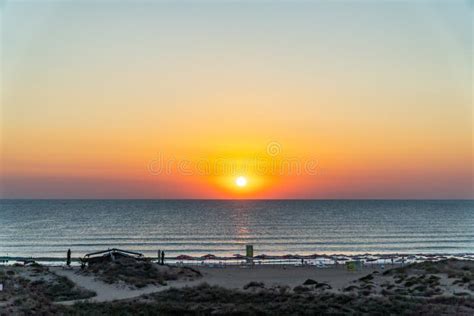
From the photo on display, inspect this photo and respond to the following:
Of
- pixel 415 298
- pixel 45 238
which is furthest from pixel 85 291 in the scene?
pixel 45 238

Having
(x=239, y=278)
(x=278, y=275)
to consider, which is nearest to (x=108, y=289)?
(x=239, y=278)

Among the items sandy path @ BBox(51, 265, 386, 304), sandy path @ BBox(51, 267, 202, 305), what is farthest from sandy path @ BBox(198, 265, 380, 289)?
sandy path @ BBox(51, 267, 202, 305)

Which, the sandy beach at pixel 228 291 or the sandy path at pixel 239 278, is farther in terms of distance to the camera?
the sandy path at pixel 239 278

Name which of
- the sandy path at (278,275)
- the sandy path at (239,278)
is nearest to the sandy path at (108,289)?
the sandy path at (239,278)

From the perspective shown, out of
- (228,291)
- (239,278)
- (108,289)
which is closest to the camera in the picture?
(228,291)

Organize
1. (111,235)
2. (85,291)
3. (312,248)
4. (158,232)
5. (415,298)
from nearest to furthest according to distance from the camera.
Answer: (415,298), (85,291), (312,248), (111,235), (158,232)

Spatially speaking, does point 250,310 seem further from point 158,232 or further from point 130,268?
point 158,232

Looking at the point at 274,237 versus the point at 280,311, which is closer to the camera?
the point at 280,311

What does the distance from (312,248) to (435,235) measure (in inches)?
1304

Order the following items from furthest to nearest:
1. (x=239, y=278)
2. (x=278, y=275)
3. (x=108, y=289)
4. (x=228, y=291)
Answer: (x=278, y=275)
(x=239, y=278)
(x=108, y=289)
(x=228, y=291)

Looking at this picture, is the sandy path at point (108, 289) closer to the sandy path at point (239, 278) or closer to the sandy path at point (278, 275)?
the sandy path at point (239, 278)

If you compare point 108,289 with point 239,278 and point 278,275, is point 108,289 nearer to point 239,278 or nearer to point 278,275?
point 239,278

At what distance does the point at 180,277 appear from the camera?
29.9 meters

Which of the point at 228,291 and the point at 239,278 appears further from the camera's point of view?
the point at 239,278
